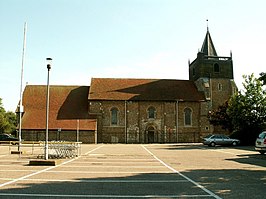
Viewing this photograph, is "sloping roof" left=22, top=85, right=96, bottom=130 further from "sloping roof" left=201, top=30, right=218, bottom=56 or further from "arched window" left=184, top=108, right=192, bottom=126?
"sloping roof" left=201, top=30, right=218, bottom=56

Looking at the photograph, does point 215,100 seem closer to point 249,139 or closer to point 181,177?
point 249,139

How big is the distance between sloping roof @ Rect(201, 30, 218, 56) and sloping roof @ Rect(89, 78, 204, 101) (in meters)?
6.55

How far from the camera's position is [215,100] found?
60.9 metres

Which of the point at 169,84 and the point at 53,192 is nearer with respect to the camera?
the point at 53,192

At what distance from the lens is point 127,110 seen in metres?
56.2

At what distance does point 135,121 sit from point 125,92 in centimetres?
532

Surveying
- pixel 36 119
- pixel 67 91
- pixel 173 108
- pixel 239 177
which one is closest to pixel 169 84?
pixel 173 108

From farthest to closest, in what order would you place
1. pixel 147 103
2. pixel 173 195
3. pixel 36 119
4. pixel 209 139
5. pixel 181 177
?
pixel 147 103 < pixel 36 119 < pixel 209 139 < pixel 181 177 < pixel 173 195

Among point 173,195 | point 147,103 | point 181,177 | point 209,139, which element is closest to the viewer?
point 173,195

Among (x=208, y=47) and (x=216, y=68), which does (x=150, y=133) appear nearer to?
(x=216, y=68)

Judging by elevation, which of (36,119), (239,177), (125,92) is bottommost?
(239,177)

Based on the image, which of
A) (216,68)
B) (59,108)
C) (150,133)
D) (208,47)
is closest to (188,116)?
(150,133)

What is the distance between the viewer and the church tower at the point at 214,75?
60781 mm

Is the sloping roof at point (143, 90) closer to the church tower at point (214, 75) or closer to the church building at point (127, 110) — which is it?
the church building at point (127, 110)
